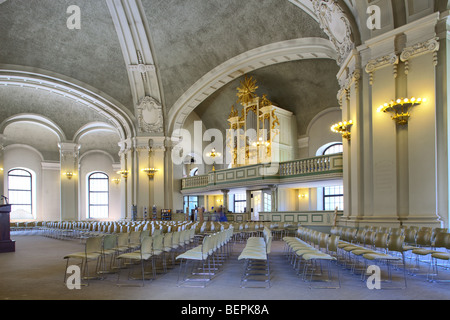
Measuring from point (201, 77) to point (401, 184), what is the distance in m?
14.9

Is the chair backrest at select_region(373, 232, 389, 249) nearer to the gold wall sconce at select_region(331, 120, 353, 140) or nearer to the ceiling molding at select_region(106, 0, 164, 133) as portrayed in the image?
the gold wall sconce at select_region(331, 120, 353, 140)

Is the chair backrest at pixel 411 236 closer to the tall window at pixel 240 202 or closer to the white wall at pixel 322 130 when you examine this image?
the white wall at pixel 322 130

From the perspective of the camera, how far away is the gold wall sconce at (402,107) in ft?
30.6

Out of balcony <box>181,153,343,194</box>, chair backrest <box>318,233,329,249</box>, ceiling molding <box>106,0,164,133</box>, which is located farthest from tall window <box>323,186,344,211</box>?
chair backrest <box>318,233,329,249</box>

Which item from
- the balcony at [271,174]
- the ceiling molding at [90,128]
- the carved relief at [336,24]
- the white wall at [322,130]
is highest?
the carved relief at [336,24]

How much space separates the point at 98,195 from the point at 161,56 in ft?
54.5

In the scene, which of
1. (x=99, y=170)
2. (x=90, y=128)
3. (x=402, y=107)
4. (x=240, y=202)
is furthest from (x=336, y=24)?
(x=99, y=170)

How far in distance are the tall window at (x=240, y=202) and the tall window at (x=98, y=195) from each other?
1267 cm

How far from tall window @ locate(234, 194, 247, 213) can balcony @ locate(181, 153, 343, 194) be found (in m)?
4.24

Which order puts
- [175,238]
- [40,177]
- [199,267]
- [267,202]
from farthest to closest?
[40,177] → [267,202] → [175,238] → [199,267]

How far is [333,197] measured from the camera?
21422 millimetres

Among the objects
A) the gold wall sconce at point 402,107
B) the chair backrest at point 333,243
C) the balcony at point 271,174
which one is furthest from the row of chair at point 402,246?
the balcony at point 271,174

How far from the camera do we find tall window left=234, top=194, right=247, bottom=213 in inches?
1056

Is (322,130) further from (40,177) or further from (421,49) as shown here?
(40,177)
